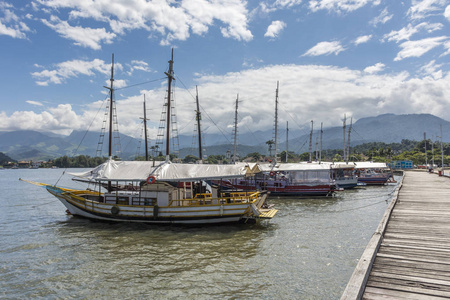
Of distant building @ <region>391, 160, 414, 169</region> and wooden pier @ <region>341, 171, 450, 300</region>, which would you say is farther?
distant building @ <region>391, 160, 414, 169</region>

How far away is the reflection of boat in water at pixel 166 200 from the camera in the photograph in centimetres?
2098

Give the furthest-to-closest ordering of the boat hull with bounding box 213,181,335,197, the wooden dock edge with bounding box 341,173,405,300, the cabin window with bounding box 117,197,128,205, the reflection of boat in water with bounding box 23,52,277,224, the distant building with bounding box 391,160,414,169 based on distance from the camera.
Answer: the distant building with bounding box 391,160,414,169, the boat hull with bounding box 213,181,335,197, the cabin window with bounding box 117,197,128,205, the reflection of boat in water with bounding box 23,52,277,224, the wooden dock edge with bounding box 341,173,405,300

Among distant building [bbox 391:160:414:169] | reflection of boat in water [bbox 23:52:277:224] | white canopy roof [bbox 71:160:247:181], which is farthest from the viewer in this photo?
distant building [bbox 391:160:414:169]

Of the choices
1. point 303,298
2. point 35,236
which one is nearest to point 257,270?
point 303,298

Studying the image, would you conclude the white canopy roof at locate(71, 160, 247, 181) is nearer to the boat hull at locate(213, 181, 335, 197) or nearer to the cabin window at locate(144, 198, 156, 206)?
the cabin window at locate(144, 198, 156, 206)

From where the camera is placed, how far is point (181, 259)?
14.6 m

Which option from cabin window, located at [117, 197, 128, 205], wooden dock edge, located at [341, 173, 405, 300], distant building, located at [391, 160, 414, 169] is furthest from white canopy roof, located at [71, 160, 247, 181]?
distant building, located at [391, 160, 414, 169]

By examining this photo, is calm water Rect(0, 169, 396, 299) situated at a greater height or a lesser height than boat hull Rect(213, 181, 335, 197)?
lesser

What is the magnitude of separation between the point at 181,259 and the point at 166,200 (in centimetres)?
777

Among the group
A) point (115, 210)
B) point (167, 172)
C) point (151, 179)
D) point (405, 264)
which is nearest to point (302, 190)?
point (167, 172)

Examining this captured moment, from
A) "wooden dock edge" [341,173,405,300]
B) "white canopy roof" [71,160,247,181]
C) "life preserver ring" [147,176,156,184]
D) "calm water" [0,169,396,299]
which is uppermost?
"white canopy roof" [71,160,247,181]

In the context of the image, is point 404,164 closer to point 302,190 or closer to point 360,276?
point 302,190

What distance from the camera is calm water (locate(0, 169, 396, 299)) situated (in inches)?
442

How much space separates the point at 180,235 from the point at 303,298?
10.8 meters
